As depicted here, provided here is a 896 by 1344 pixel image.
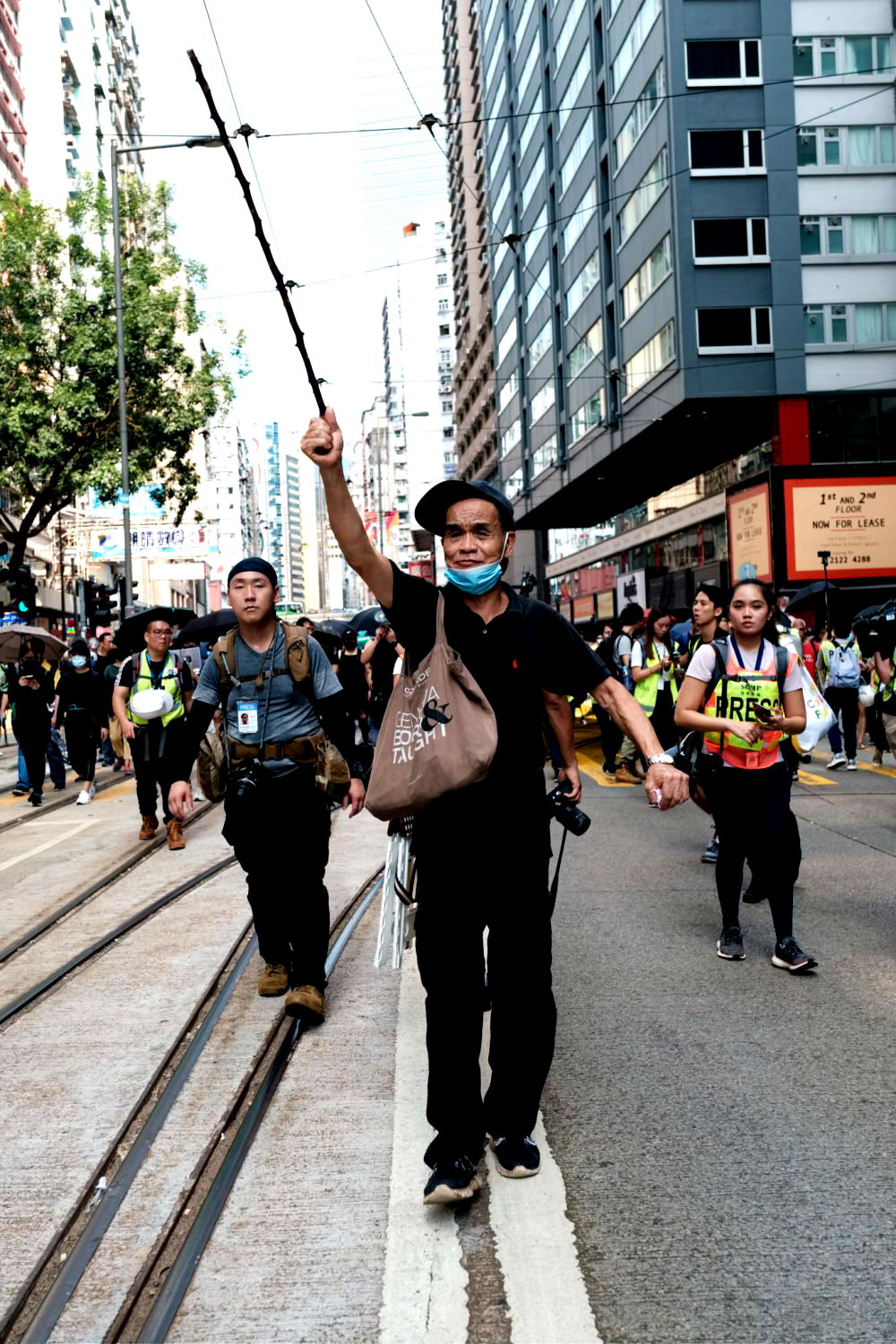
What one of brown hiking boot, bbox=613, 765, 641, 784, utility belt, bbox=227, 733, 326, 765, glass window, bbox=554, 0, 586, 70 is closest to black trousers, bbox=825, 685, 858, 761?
brown hiking boot, bbox=613, 765, 641, 784

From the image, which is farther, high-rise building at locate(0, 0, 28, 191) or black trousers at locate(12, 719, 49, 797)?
high-rise building at locate(0, 0, 28, 191)

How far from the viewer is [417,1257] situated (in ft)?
9.46

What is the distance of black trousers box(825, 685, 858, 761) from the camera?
1445cm

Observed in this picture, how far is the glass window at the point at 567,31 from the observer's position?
139 ft

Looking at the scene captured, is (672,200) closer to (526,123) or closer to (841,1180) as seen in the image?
(526,123)

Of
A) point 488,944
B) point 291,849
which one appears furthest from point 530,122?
point 488,944

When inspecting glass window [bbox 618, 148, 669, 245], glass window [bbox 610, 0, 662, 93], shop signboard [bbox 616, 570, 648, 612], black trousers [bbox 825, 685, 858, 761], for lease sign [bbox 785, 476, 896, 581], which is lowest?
black trousers [bbox 825, 685, 858, 761]

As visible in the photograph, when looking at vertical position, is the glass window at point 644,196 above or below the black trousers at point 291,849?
above

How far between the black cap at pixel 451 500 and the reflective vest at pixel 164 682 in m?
6.56

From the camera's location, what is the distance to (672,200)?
32750 millimetres

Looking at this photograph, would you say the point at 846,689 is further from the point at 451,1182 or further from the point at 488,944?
the point at 451,1182

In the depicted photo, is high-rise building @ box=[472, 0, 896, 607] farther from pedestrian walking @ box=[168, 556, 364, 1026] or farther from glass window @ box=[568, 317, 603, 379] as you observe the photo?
pedestrian walking @ box=[168, 556, 364, 1026]

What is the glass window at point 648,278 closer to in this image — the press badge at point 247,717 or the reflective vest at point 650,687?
the reflective vest at point 650,687

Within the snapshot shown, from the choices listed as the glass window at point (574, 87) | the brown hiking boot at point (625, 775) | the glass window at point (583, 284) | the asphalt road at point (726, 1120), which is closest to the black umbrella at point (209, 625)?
the asphalt road at point (726, 1120)
